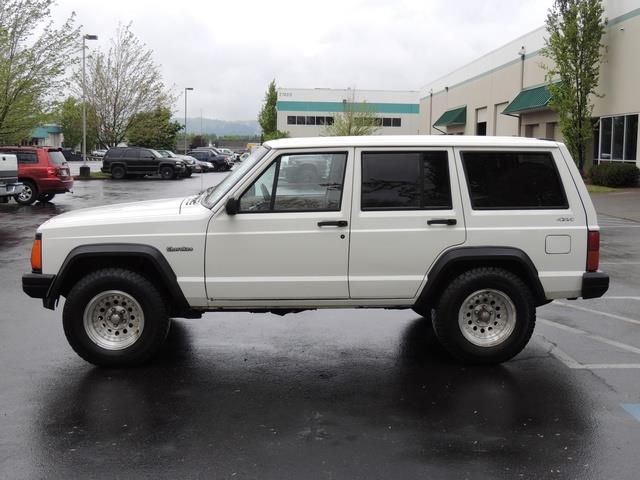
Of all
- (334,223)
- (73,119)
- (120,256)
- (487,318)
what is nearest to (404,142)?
(334,223)

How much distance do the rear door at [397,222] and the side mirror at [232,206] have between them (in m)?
0.96

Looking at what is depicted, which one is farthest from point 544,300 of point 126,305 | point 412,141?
point 126,305

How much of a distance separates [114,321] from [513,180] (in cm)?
357

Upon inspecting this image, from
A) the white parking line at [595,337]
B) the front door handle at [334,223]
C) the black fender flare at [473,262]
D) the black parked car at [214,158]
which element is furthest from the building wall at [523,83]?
the front door handle at [334,223]

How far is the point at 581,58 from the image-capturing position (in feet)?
94.8

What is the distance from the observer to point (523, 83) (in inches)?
1492

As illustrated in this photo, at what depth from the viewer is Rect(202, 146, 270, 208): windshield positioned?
589cm

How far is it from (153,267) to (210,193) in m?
0.90

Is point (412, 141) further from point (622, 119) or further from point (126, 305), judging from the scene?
point (622, 119)

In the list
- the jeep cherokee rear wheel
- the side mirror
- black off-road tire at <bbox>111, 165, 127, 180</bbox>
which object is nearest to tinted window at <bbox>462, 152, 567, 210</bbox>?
the side mirror

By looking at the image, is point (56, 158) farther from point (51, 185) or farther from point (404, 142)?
point (404, 142)

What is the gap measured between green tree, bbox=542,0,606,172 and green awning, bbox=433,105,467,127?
18.3m

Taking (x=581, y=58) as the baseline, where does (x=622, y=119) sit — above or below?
below

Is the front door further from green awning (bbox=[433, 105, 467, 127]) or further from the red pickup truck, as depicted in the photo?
green awning (bbox=[433, 105, 467, 127])
